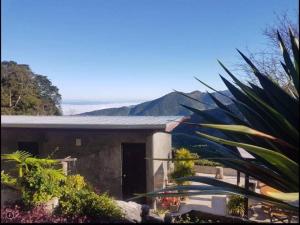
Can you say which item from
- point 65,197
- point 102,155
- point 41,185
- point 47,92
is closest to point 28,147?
point 65,197

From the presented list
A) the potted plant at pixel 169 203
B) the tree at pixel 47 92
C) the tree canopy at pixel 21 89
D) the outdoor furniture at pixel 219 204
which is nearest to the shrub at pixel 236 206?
the outdoor furniture at pixel 219 204

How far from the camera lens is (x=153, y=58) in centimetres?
948

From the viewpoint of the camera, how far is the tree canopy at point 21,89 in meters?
1.44

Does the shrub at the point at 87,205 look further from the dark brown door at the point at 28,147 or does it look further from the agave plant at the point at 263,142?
the agave plant at the point at 263,142

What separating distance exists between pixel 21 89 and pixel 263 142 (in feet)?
4.61

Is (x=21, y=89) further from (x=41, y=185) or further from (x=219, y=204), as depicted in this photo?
(x=219, y=204)

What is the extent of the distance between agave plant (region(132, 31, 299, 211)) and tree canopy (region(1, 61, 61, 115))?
2.60 ft

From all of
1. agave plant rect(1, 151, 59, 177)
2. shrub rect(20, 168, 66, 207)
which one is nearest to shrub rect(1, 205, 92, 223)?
agave plant rect(1, 151, 59, 177)

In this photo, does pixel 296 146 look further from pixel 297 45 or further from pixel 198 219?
pixel 198 219

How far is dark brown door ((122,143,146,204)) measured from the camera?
1052 cm

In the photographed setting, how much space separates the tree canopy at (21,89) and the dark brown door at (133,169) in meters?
8.43

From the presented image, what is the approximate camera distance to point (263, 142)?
211cm

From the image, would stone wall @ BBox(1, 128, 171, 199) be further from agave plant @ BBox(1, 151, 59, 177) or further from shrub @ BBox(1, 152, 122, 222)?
agave plant @ BBox(1, 151, 59, 177)

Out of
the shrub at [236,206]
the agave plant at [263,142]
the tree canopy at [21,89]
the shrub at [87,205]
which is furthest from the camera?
the shrub at [236,206]
